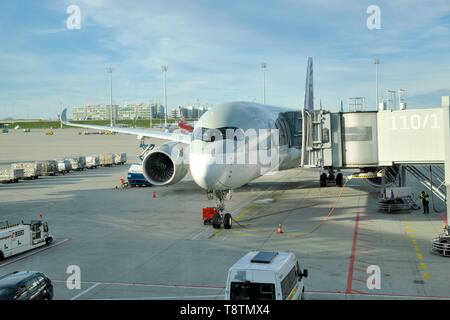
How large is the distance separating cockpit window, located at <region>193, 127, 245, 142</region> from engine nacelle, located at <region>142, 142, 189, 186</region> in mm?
7911

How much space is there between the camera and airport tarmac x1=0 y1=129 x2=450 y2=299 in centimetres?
1307

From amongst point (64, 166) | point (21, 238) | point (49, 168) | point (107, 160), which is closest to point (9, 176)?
point (49, 168)

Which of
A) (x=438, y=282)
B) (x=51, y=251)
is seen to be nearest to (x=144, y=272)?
(x=51, y=251)

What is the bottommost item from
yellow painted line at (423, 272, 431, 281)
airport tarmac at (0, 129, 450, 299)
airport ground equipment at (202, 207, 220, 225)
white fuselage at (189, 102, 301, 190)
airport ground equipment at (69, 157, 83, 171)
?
yellow painted line at (423, 272, 431, 281)

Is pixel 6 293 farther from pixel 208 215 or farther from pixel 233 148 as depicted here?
pixel 208 215

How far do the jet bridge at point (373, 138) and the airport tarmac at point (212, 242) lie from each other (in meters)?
2.94

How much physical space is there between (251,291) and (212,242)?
830cm

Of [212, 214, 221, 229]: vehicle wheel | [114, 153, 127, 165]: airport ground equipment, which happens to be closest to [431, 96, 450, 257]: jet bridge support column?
[212, 214, 221, 229]: vehicle wheel

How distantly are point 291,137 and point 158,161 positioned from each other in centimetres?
842

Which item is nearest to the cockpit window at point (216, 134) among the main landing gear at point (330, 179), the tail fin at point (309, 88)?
the main landing gear at point (330, 179)

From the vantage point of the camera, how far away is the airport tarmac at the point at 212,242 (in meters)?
13.1

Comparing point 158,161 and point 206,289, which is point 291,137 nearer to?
point 158,161

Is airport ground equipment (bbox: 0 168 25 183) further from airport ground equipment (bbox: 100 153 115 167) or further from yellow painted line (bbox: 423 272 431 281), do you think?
yellow painted line (bbox: 423 272 431 281)
